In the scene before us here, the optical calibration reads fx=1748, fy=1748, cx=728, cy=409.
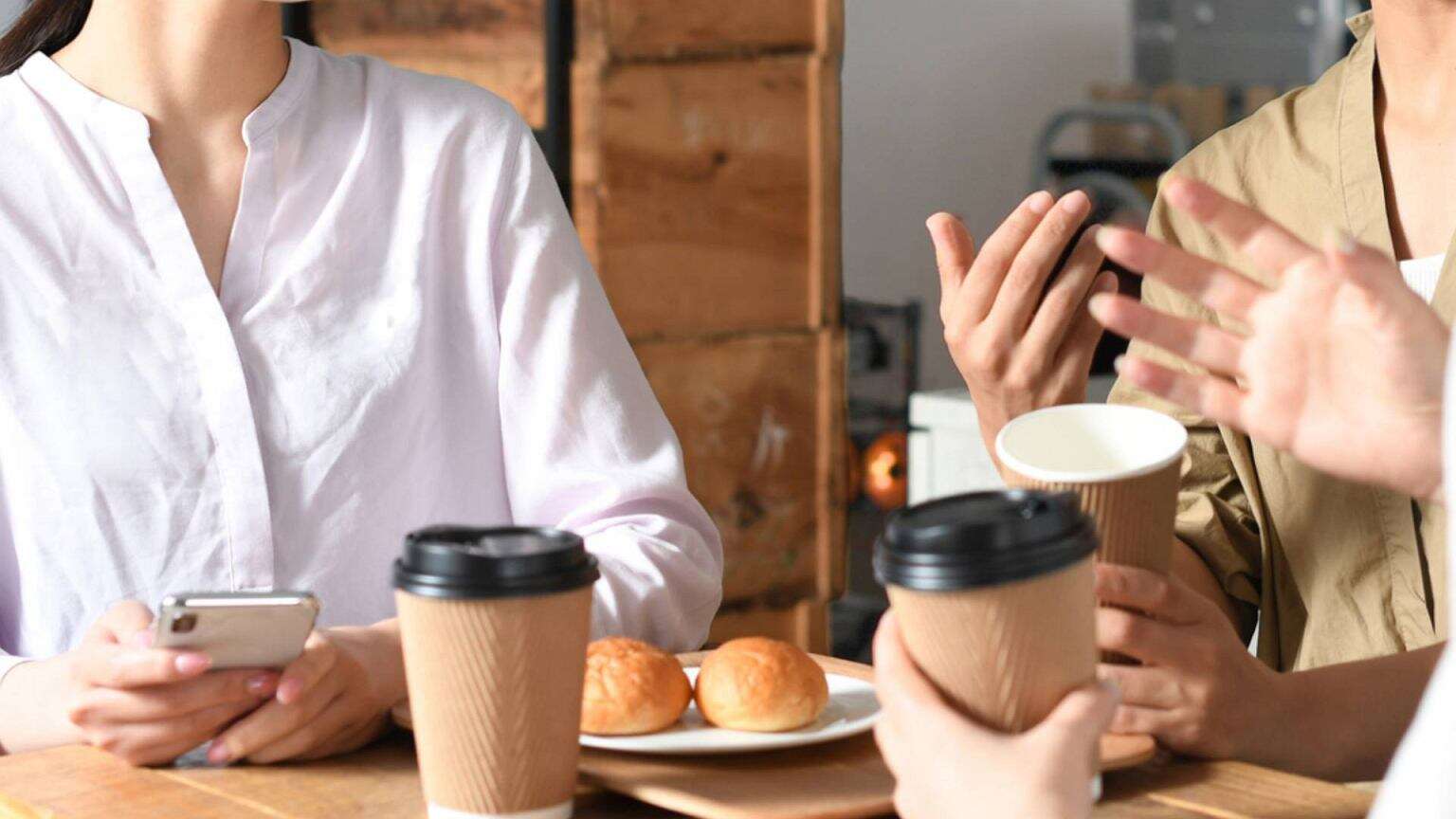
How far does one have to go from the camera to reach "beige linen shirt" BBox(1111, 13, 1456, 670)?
4.55 ft

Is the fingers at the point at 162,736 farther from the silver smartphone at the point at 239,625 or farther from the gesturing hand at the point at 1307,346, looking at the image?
the gesturing hand at the point at 1307,346

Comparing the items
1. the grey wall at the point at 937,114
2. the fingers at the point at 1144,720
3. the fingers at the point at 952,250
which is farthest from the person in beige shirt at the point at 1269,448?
the grey wall at the point at 937,114

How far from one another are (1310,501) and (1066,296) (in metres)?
0.38

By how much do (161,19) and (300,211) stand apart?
0.61 ft

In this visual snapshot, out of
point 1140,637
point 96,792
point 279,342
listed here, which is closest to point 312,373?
point 279,342

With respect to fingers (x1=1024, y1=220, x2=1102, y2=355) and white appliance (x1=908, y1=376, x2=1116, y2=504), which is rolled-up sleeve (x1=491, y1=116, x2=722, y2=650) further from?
white appliance (x1=908, y1=376, x2=1116, y2=504)

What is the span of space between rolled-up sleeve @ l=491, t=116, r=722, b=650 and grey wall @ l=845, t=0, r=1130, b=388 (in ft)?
7.91

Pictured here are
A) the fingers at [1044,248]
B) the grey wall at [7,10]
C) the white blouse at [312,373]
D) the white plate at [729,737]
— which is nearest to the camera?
the white plate at [729,737]

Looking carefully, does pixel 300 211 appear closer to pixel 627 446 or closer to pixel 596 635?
pixel 627 446

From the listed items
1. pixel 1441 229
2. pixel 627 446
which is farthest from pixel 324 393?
pixel 1441 229

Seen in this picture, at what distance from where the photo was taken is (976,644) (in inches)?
30.2

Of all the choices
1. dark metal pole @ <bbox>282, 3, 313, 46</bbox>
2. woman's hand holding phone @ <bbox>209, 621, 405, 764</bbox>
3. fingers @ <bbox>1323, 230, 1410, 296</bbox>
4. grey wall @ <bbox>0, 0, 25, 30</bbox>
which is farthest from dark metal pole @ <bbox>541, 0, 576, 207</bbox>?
fingers @ <bbox>1323, 230, 1410, 296</bbox>

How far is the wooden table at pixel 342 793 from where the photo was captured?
0.91 m

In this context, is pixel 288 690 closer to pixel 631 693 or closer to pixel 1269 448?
pixel 631 693
